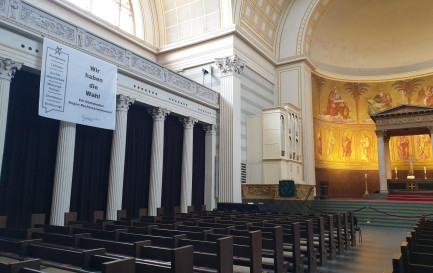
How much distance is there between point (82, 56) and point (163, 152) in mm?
5072

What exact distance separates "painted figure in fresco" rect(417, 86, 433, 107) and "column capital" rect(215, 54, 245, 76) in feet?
43.8

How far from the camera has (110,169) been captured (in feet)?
33.9

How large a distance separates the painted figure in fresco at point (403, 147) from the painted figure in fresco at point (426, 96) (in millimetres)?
2538

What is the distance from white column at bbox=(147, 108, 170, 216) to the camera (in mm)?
11562

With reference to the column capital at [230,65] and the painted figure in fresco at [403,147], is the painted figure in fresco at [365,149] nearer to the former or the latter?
the painted figure in fresco at [403,147]

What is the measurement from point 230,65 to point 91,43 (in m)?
7.07

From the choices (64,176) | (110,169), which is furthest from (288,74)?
(64,176)

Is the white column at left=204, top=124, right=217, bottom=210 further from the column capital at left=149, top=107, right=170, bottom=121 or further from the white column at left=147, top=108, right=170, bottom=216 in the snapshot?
the column capital at left=149, top=107, right=170, bottom=121

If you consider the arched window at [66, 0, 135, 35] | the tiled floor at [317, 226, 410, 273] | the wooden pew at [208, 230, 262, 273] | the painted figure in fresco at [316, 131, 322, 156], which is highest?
the arched window at [66, 0, 135, 35]

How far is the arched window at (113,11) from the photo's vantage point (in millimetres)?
14416

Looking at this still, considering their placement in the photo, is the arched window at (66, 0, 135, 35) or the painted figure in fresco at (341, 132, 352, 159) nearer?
the arched window at (66, 0, 135, 35)

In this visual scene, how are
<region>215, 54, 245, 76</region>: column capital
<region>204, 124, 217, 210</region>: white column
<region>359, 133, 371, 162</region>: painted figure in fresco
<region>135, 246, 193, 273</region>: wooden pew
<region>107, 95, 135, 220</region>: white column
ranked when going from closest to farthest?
<region>135, 246, 193, 273</region>: wooden pew → <region>107, 95, 135, 220</region>: white column → <region>204, 124, 217, 210</region>: white column → <region>215, 54, 245, 76</region>: column capital → <region>359, 133, 371, 162</region>: painted figure in fresco

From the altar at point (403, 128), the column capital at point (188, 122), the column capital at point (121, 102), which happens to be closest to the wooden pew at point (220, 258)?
the column capital at point (121, 102)

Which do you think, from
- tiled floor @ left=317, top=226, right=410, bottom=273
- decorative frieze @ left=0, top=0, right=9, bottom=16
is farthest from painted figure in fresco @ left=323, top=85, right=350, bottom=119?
decorative frieze @ left=0, top=0, right=9, bottom=16
